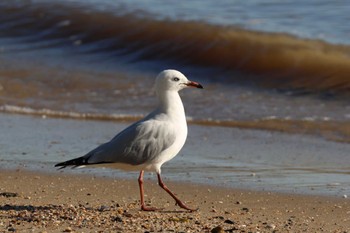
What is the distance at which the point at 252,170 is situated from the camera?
7.72 meters

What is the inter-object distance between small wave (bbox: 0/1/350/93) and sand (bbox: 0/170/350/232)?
557 cm

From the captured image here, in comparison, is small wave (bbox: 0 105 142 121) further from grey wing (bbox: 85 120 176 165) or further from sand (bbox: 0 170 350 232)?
grey wing (bbox: 85 120 176 165)

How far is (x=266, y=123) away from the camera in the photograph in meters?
10.1

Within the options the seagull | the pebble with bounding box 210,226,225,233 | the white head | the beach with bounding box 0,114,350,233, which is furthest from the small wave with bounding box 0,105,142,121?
the pebble with bounding box 210,226,225,233

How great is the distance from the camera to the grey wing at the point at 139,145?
631cm

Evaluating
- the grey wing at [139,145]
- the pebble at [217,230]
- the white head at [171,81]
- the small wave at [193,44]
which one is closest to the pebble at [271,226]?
the pebble at [217,230]

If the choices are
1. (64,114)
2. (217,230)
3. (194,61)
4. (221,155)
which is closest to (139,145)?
(217,230)

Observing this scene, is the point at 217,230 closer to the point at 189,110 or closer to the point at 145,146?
the point at 145,146

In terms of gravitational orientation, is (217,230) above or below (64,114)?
above

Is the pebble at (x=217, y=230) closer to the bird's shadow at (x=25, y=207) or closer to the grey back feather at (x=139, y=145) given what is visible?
the grey back feather at (x=139, y=145)

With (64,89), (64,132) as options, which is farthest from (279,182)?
(64,89)

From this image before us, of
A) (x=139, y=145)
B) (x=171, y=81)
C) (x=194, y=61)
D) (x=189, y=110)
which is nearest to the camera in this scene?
(x=139, y=145)

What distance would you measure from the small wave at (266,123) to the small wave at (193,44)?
214 cm

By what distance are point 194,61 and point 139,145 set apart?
27.6 feet
